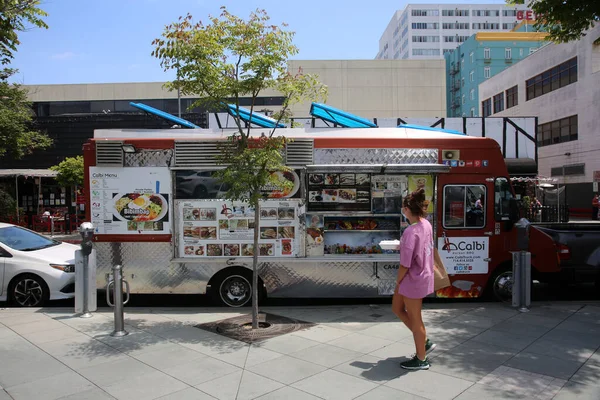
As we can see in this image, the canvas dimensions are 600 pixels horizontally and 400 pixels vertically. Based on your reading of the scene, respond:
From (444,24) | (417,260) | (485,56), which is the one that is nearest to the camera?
(417,260)

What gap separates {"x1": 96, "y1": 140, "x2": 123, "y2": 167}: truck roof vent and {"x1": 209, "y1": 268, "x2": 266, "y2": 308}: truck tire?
7.92ft

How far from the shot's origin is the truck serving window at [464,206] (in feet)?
24.4

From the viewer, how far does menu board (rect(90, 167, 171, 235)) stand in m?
7.28

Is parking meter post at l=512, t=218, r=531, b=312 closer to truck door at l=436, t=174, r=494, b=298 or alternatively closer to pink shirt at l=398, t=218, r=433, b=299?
truck door at l=436, t=174, r=494, b=298

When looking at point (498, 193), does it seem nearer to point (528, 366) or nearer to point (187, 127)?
point (528, 366)

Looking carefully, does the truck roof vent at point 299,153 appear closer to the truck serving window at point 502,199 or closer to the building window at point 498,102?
the truck serving window at point 502,199

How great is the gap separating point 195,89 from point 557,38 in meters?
8.45

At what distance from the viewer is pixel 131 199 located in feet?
24.0

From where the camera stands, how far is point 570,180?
33.8 m

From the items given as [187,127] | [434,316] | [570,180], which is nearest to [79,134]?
[187,127]

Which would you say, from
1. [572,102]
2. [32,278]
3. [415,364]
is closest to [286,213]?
[415,364]

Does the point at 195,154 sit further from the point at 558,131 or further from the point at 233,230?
the point at 558,131

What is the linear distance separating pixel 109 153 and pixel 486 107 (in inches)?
1829

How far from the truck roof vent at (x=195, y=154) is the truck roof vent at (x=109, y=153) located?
35.2 inches
